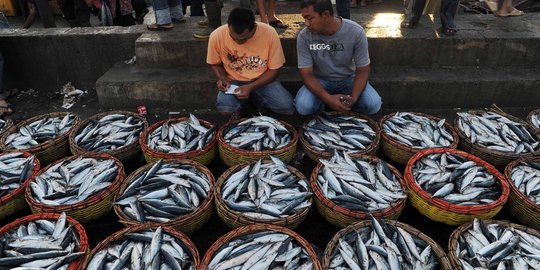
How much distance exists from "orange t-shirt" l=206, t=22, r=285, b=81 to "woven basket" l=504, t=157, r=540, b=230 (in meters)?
2.89

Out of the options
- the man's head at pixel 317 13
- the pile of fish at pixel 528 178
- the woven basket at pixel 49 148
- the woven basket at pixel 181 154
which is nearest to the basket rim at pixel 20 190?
the woven basket at pixel 49 148

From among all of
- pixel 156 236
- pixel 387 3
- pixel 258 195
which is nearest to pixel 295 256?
pixel 258 195

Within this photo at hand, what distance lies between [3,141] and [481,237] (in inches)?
208

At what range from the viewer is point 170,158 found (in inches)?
157

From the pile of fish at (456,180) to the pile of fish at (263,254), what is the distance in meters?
1.44

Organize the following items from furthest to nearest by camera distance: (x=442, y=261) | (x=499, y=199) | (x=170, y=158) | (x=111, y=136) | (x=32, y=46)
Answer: (x=32, y=46) < (x=111, y=136) < (x=170, y=158) < (x=499, y=199) < (x=442, y=261)

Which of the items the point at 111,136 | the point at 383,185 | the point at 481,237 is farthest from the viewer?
the point at 111,136

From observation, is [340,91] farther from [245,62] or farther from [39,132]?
[39,132]

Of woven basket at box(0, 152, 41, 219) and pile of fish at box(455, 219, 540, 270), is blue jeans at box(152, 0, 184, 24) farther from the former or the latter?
pile of fish at box(455, 219, 540, 270)

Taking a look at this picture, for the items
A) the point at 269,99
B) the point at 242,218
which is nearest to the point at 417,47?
the point at 269,99

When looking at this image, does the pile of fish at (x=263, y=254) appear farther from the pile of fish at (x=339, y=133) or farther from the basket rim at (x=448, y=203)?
the pile of fish at (x=339, y=133)

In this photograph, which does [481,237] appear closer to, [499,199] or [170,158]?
[499,199]

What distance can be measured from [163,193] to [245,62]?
2.09m

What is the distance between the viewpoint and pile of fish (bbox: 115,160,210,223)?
10.8ft
